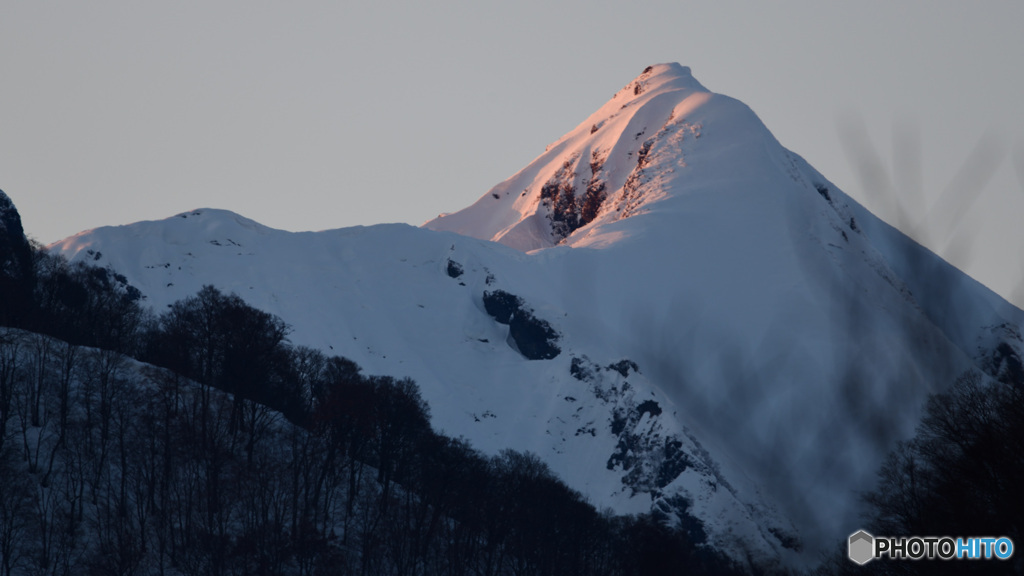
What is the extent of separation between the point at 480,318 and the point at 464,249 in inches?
648

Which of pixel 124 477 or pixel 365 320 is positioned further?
pixel 365 320

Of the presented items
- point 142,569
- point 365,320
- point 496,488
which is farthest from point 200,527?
point 365,320

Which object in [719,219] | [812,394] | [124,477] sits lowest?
[124,477]

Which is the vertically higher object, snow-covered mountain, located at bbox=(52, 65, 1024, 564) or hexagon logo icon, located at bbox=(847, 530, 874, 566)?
snow-covered mountain, located at bbox=(52, 65, 1024, 564)

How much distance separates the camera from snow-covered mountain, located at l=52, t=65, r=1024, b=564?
116 meters

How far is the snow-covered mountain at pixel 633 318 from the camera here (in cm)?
11562

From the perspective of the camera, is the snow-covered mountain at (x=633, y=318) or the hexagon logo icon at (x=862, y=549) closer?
the hexagon logo icon at (x=862, y=549)

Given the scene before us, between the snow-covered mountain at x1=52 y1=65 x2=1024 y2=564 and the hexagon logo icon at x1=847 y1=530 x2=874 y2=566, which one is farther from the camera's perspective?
the snow-covered mountain at x1=52 y1=65 x2=1024 y2=564

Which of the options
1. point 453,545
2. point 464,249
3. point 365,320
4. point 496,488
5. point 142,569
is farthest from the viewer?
point 464,249

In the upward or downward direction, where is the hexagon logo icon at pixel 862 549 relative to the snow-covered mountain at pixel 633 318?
downward

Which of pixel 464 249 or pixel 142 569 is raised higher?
pixel 464 249

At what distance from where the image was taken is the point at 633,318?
147 m

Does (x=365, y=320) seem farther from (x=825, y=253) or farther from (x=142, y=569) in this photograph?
(x=142, y=569)

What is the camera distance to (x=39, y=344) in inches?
2859
